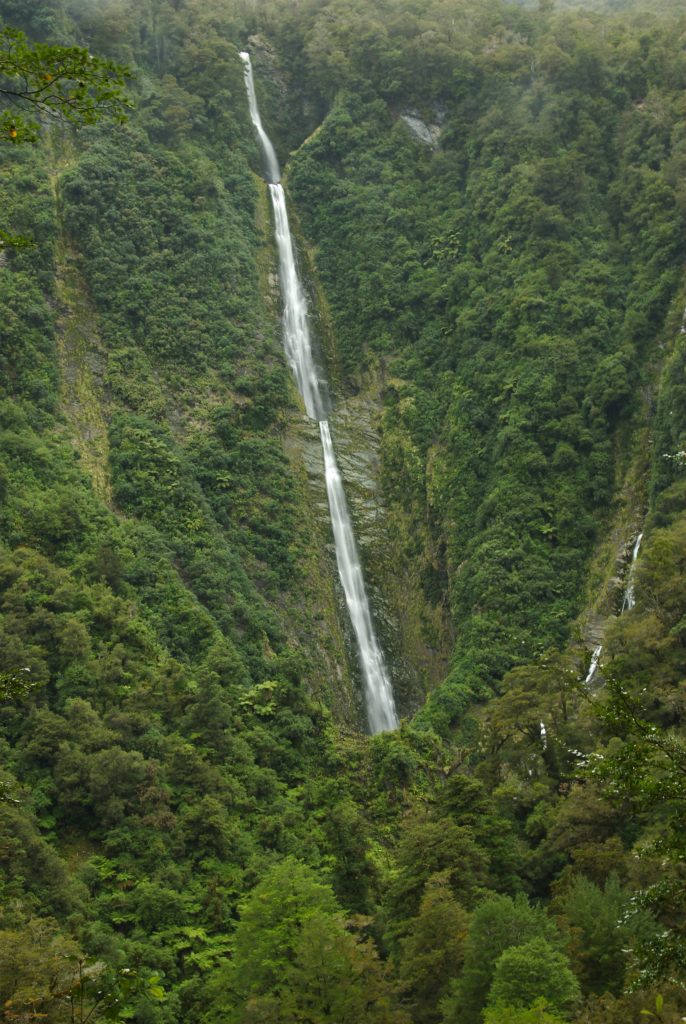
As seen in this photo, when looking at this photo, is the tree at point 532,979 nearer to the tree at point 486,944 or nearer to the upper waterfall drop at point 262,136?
the tree at point 486,944

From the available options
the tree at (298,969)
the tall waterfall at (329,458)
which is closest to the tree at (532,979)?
the tree at (298,969)

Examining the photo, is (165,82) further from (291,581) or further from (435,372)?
(291,581)

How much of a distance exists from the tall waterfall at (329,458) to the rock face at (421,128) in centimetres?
865

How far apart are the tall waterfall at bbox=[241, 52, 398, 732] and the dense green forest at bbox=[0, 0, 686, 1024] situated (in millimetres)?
750

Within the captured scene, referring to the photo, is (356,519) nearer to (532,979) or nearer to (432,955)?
(432,955)

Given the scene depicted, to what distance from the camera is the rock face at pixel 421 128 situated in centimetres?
5631

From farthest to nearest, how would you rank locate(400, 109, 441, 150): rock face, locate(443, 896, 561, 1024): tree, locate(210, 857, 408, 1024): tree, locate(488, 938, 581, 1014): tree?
1. locate(400, 109, 441, 150): rock face
2. locate(443, 896, 561, 1024): tree
3. locate(210, 857, 408, 1024): tree
4. locate(488, 938, 581, 1014): tree

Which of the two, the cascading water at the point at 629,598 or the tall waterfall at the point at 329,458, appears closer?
the cascading water at the point at 629,598

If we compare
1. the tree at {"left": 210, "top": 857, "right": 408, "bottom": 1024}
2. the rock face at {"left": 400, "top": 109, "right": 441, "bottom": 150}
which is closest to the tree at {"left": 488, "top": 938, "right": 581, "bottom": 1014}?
the tree at {"left": 210, "top": 857, "right": 408, "bottom": 1024}

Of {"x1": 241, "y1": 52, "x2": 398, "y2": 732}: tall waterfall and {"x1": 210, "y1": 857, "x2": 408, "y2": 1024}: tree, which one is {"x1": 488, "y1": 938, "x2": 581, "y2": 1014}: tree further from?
{"x1": 241, "y1": 52, "x2": 398, "y2": 732}: tall waterfall

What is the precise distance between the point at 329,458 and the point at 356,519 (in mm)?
3451

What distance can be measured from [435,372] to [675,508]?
1713cm

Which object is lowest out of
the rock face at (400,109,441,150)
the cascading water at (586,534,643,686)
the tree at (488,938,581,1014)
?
the cascading water at (586,534,643,686)

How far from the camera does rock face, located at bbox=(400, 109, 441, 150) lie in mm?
56312
